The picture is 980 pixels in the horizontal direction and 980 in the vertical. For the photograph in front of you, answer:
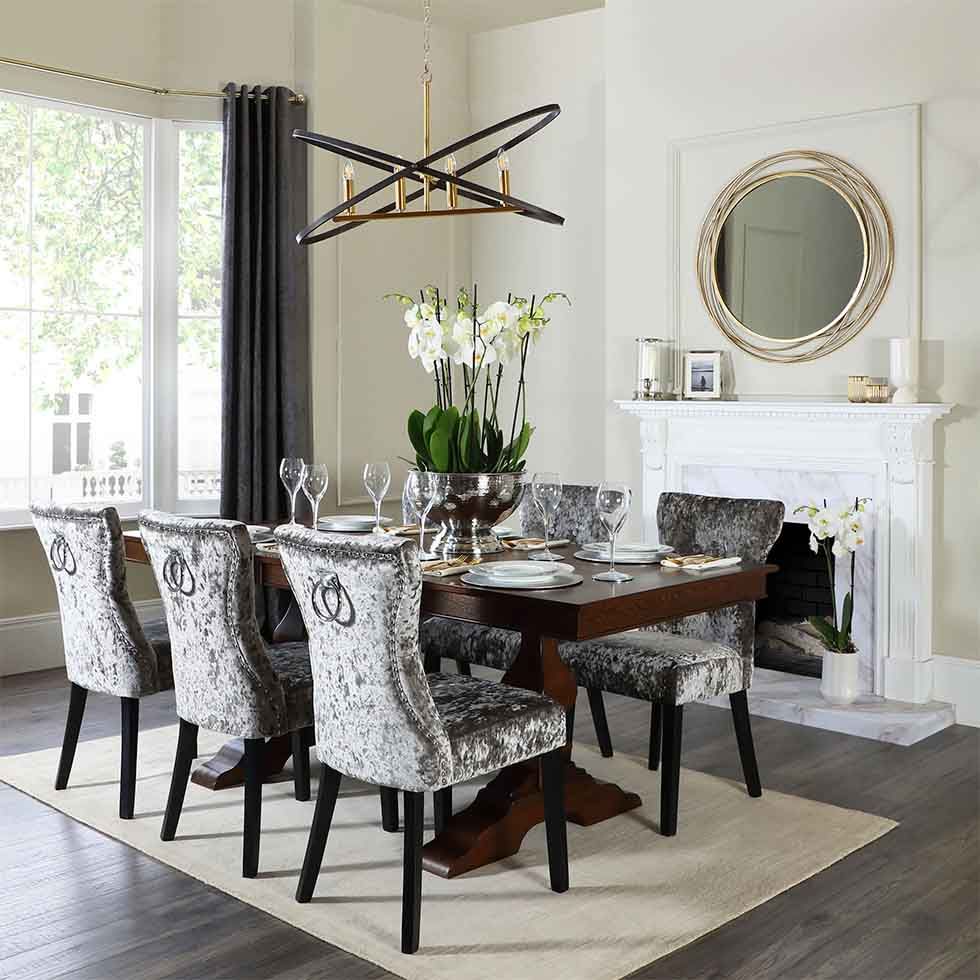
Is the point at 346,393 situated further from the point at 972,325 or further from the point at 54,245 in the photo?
the point at 972,325

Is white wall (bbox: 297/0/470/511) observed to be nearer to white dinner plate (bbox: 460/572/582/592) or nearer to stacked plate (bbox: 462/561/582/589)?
stacked plate (bbox: 462/561/582/589)

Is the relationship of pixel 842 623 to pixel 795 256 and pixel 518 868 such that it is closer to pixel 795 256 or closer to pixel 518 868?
pixel 795 256

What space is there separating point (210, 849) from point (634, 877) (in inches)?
44.0

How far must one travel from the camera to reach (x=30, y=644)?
538cm

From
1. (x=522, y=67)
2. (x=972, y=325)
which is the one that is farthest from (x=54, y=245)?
(x=972, y=325)

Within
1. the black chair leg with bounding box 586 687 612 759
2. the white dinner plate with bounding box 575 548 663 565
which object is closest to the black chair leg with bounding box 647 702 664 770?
the black chair leg with bounding box 586 687 612 759

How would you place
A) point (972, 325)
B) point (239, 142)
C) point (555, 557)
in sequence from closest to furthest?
point (555, 557) < point (972, 325) < point (239, 142)

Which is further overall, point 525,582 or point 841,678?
point 841,678

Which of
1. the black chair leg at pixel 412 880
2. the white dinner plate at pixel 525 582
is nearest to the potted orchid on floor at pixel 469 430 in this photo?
the white dinner plate at pixel 525 582

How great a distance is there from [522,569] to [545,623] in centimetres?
36

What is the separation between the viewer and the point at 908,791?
3771 mm

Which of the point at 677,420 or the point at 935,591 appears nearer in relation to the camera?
the point at 935,591

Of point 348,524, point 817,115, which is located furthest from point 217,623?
point 817,115

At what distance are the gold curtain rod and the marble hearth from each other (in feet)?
8.41
